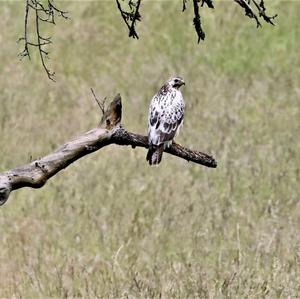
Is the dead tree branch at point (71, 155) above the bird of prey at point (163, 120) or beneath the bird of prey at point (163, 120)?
A: beneath

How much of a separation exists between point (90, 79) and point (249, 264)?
7388 millimetres

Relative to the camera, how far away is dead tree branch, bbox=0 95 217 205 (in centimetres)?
529

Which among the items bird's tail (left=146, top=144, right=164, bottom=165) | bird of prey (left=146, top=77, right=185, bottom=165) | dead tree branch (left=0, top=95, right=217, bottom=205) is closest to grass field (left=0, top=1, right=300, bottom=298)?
bird's tail (left=146, top=144, right=164, bottom=165)

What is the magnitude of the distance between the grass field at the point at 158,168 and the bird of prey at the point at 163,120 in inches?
39.8

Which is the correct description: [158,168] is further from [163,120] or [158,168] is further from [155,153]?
[155,153]

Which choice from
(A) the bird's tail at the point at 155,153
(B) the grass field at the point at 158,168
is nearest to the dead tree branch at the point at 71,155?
(A) the bird's tail at the point at 155,153

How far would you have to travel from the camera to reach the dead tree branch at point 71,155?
5.29 m

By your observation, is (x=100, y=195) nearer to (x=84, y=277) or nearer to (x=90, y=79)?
(x=84, y=277)

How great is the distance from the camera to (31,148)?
37.3 feet

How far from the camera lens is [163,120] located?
7113 millimetres

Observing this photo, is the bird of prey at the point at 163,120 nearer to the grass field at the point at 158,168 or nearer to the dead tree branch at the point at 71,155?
the dead tree branch at the point at 71,155

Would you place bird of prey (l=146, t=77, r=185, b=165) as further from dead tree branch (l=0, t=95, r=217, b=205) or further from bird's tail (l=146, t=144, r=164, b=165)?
dead tree branch (l=0, t=95, r=217, b=205)

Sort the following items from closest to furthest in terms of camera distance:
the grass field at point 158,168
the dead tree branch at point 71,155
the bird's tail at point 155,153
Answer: the dead tree branch at point 71,155 < the bird's tail at point 155,153 < the grass field at point 158,168

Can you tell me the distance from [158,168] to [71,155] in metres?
4.95
